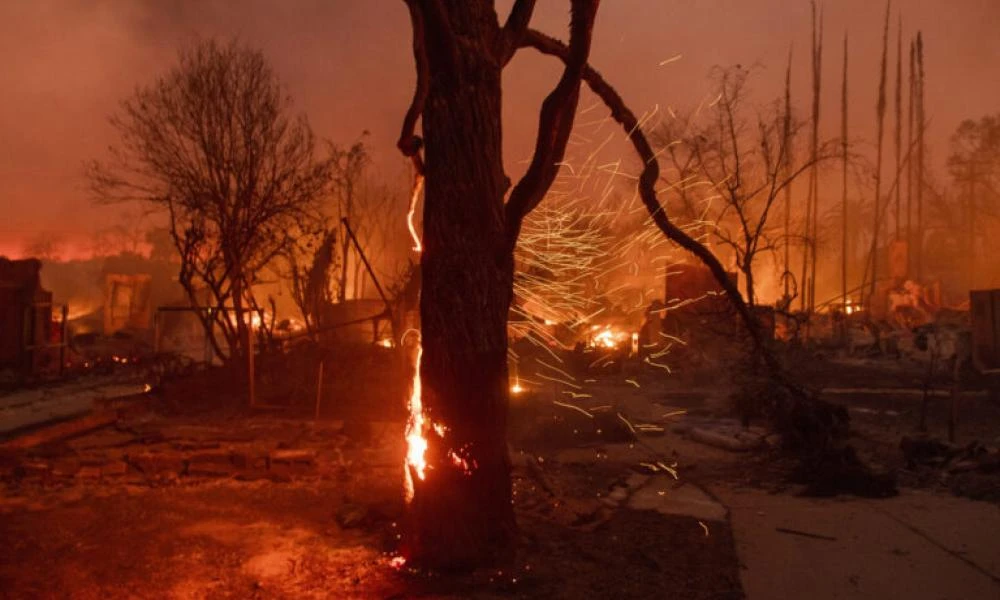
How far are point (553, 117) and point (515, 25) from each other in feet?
2.52

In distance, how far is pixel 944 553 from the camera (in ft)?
19.0

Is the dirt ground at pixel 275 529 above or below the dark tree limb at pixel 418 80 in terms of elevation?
below

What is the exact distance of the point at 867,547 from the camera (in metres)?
5.98

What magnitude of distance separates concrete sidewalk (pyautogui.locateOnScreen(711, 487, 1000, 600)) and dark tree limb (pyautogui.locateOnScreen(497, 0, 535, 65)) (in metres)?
4.10

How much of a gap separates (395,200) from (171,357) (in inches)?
1184

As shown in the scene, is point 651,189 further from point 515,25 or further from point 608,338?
point 608,338

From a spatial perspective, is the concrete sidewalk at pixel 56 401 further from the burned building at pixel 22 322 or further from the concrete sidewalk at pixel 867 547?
the concrete sidewalk at pixel 867 547

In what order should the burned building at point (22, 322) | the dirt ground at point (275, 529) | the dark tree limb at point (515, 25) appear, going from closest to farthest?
1. the dirt ground at point (275, 529)
2. the dark tree limb at point (515, 25)
3. the burned building at point (22, 322)

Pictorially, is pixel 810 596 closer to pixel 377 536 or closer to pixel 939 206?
pixel 377 536

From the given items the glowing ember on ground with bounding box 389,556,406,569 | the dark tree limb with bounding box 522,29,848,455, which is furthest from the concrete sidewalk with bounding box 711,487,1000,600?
the glowing ember on ground with bounding box 389,556,406,569

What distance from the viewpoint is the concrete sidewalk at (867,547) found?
5074 millimetres

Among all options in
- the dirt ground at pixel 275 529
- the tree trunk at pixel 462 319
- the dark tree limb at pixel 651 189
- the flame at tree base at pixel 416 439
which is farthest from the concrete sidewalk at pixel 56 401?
the dark tree limb at pixel 651 189

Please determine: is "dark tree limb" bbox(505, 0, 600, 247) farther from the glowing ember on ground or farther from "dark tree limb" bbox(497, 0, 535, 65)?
the glowing ember on ground

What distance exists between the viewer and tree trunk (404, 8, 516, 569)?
4953 millimetres
